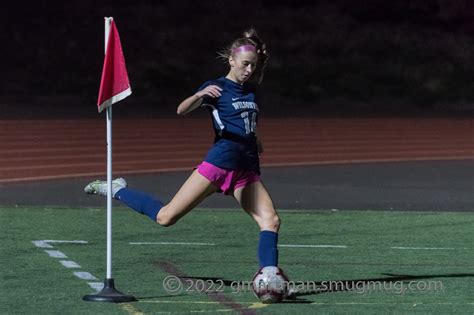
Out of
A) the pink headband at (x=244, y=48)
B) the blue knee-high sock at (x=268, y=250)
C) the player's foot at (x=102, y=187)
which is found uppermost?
the pink headband at (x=244, y=48)

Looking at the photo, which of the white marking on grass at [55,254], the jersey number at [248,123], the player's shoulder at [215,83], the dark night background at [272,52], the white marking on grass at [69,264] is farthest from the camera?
the dark night background at [272,52]

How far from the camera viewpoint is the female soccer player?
8.30 metres

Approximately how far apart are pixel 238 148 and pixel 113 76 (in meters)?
0.89

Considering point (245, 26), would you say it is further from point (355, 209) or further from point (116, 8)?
point (355, 209)

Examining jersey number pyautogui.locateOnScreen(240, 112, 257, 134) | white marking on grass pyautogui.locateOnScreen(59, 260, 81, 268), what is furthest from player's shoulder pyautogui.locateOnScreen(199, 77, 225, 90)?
white marking on grass pyautogui.locateOnScreen(59, 260, 81, 268)

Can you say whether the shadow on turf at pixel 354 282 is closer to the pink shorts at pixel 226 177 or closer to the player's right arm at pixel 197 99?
the pink shorts at pixel 226 177

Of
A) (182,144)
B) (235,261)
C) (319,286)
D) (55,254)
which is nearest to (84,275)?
(55,254)

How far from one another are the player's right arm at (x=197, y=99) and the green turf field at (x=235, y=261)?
3.79 ft

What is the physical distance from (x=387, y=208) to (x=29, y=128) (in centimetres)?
1131

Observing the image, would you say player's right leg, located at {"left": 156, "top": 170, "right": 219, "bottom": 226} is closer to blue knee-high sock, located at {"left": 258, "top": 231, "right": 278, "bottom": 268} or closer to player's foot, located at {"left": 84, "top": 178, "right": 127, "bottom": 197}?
blue knee-high sock, located at {"left": 258, "top": 231, "right": 278, "bottom": 268}

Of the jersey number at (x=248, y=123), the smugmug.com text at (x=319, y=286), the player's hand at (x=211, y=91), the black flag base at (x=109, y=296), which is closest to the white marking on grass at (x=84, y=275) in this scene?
the smugmug.com text at (x=319, y=286)

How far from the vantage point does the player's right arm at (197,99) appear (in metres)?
7.96

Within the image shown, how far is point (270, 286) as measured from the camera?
8.06m

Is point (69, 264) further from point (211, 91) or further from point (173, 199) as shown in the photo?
point (211, 91)
